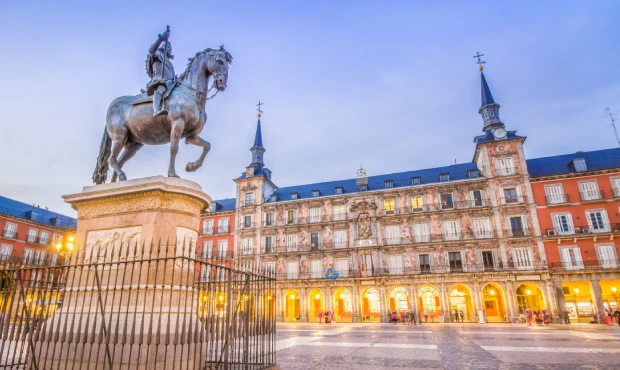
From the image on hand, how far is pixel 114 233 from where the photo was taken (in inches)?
187

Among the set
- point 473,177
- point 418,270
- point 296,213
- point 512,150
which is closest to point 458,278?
point 418,270

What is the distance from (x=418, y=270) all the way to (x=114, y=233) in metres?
28.5

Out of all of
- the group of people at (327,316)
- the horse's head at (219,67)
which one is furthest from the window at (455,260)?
the horse's head at (219,67)

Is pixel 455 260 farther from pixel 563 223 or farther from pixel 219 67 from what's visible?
pixel 219 67

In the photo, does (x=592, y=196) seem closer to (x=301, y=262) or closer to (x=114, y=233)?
(x=301, y=262)

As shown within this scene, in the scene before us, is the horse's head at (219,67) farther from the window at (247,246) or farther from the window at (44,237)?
the window at (44,237)

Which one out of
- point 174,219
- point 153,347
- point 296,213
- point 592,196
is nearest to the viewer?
point 153,347

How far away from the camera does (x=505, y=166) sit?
98.3 ft

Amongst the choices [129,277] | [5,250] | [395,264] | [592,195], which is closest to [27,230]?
[5,250]

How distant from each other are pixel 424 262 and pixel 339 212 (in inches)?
351

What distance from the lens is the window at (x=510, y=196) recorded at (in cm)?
2888

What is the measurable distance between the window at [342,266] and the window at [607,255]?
752 inches

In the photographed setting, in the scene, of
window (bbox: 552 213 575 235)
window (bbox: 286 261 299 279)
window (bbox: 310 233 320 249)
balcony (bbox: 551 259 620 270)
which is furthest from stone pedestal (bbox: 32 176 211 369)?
window (bbox: 552 213 575 235)

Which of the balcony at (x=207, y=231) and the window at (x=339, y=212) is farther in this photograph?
the balcony at (x=207, y=231)
